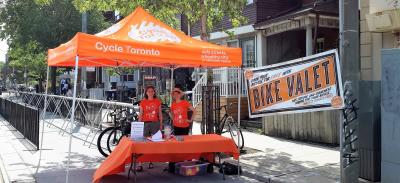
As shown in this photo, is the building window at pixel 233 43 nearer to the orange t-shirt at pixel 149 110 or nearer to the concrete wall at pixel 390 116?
the orange t-shirt at pixel 149 110

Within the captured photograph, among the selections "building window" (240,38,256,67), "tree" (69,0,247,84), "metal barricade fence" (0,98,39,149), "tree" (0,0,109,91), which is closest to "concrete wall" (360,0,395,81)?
"tree" (69,0,247,84)

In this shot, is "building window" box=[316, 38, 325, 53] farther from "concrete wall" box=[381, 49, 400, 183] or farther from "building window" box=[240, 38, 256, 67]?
"concrete wall" box=[381, 49, 400, 183]

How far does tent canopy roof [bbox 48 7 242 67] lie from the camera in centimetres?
751

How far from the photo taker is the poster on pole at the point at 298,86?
648 centimetres

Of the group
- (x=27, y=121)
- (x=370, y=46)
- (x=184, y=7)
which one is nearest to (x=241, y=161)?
(x=184, y=7)

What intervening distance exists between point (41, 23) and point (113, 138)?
58.1ft

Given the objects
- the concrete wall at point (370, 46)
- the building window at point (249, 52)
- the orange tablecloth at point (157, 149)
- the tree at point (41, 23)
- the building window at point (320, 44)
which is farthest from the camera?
the tree at point (41, 23)

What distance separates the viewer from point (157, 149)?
726 centimetres

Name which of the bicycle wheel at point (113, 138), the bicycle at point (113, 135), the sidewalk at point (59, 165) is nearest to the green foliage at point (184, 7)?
the bicycle at point (113, 135)

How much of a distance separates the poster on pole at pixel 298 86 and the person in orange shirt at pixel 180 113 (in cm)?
152

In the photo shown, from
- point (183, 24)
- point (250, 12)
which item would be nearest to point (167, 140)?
point (250, 12)

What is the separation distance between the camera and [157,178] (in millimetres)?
8156

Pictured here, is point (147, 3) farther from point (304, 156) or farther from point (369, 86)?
point (369, 86)

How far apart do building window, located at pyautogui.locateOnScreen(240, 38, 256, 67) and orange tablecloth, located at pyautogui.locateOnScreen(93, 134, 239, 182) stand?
10.8 metres
